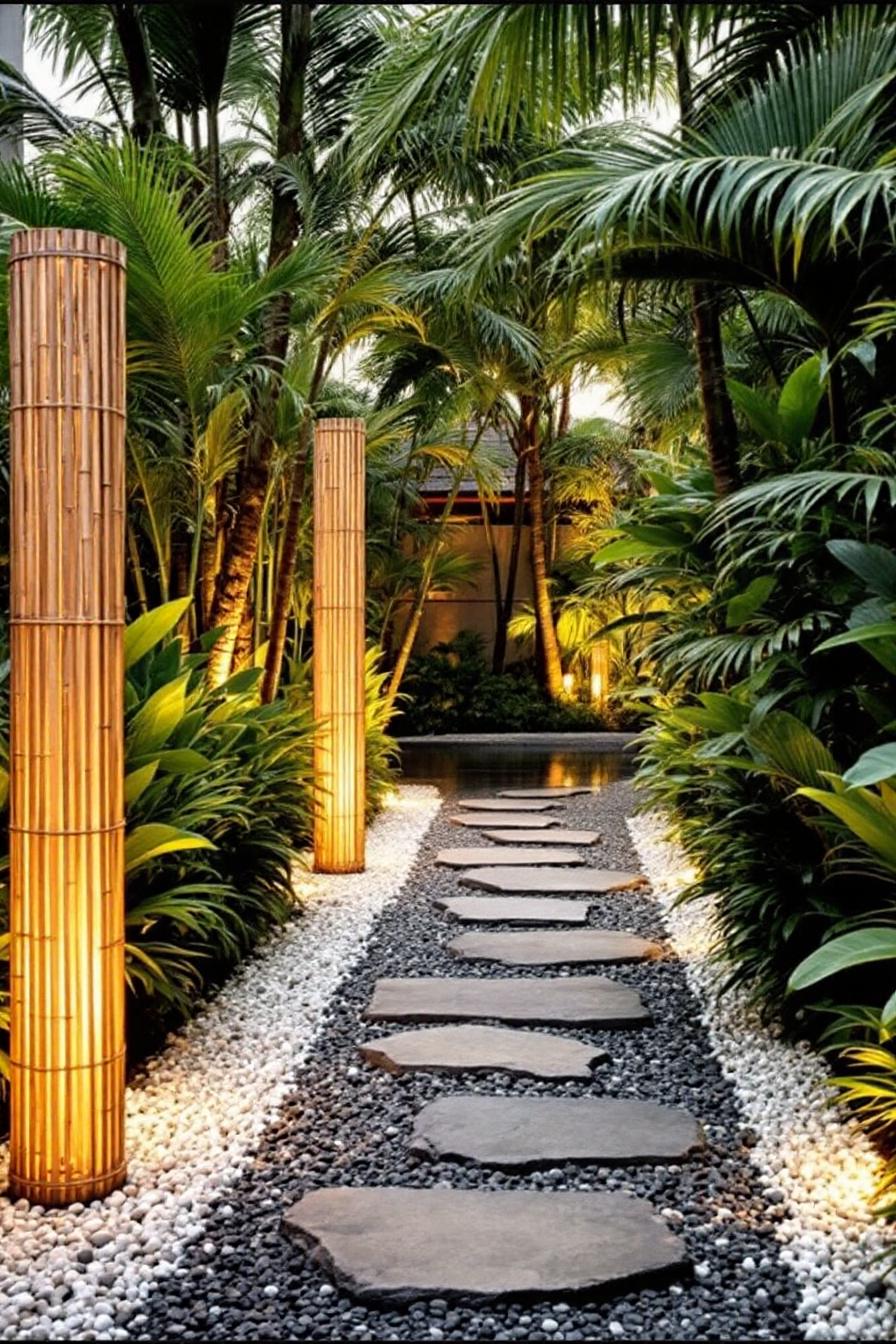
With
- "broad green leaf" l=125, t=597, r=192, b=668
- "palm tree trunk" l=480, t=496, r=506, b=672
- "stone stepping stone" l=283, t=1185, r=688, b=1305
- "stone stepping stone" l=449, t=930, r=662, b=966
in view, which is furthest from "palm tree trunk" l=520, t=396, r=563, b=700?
"stone stepping stone" l=283, t=1185, r=688, b=1305

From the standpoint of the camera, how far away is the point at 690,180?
10.9 ft

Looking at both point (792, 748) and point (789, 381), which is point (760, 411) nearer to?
point (789, 381)

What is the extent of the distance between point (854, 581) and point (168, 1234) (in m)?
2.30

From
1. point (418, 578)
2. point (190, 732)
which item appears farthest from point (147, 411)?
point (418, 578)

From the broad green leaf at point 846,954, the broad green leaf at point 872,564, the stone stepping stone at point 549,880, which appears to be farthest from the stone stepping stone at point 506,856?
the broad green leaf at point 846,954

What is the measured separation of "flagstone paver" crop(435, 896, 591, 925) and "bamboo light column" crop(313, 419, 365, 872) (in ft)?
2.41

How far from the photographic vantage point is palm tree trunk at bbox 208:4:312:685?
18.5ft

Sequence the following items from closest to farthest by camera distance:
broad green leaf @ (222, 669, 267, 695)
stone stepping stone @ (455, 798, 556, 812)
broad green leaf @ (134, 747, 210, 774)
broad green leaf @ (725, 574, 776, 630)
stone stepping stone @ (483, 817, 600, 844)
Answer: broad green leaf @ (134, 747, 210, 774) < broad green leaf @ (725, 574, 776, 630) < broad green leaf @ (222, 669, 267, 695) < stone stepping stone @ (483, 817, 600, 844) < stone stepping stone @ (455, 798, 556, 812)

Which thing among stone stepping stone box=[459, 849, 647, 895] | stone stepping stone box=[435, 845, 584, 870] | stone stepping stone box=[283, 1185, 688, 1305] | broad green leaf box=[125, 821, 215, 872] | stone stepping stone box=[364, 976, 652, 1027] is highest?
broad green leaf box=[125, 821, 215, 872]

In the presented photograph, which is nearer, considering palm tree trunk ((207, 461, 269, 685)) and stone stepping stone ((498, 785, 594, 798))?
palm tree trunk ((207, 461, 269, 685))

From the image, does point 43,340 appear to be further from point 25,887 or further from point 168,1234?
point 168,1234

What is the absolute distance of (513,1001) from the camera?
3.88 metres

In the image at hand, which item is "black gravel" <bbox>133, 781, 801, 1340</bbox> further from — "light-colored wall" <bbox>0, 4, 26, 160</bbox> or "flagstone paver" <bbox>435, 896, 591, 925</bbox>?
"light-colored wall" <bbox>0, 4, 26, 160</bbox>

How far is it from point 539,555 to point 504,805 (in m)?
5.73
